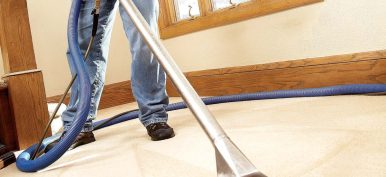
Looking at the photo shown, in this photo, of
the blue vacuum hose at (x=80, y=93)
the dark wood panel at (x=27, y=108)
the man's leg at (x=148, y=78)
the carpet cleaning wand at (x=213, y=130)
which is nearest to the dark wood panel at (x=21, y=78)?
the dark wood panel at (x=27, y=108)

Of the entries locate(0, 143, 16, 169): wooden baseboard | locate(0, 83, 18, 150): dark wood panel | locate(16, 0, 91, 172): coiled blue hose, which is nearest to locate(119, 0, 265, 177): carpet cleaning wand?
locate(16, 0, 91, 172): coiled blue hose

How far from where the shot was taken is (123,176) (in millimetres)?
747

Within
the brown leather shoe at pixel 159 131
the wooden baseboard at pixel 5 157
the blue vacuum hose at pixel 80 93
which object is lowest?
the wooden baseboard at pixel 5 157

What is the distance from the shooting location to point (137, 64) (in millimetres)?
1116

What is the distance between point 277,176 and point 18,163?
2.52ft

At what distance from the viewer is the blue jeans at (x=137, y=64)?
110 cm

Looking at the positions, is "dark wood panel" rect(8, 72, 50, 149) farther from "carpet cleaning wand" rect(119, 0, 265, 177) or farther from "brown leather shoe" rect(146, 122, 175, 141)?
"carpet cleaning wand" rect(119, 0, 265, 177)

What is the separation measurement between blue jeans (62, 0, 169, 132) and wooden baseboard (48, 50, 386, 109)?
0.66 m

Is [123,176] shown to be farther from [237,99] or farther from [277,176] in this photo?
[237,99]

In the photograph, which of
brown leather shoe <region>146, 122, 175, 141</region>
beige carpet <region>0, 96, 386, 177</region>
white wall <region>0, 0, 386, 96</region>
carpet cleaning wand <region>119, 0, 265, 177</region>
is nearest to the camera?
carpet cleaning wand <region>119, 0, 265, 177</region>

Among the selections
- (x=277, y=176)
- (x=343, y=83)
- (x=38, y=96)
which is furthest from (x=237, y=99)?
(x=277, y=176)

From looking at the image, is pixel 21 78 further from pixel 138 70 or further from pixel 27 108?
pixel 138 70

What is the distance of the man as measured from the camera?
1.09 meters

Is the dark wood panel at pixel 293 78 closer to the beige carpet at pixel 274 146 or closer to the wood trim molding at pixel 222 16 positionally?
the beige carpet at pixel 274 146
